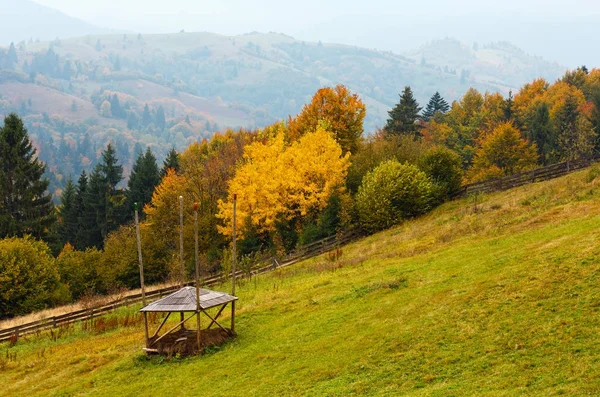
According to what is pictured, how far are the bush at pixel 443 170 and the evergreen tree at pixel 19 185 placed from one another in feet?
158

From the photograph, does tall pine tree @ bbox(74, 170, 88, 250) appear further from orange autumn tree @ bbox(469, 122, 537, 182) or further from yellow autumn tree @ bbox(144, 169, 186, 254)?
orange autumn tree @ bbox(469, 122, 537, 182)

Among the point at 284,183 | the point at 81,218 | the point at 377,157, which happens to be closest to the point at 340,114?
the point at 377,157

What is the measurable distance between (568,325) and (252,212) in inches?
1655

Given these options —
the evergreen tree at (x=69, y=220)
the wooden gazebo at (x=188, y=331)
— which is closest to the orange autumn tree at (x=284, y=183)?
the wooden gazebo at (x=188, y=331)

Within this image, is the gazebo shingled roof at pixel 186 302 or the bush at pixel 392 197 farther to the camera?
the bush at pixel 392 197

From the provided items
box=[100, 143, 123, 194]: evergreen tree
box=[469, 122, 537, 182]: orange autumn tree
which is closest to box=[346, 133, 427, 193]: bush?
box=[469, 122, 537, 182]: orange autumn tree

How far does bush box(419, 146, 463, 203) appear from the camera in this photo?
58.3 m

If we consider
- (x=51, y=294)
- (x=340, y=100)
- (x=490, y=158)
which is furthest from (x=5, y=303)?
(x=490, y=158)

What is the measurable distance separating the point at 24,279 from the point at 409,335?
3762 centimetres

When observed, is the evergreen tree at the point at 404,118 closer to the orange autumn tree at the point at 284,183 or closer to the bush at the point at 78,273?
the orange autumn tree at the point at 284,183

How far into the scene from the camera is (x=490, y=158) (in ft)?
283

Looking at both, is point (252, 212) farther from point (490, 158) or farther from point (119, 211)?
point (119, 211)

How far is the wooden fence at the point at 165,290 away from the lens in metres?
36.9

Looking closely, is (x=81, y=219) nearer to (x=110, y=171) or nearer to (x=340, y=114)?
(x=110, y=171)
